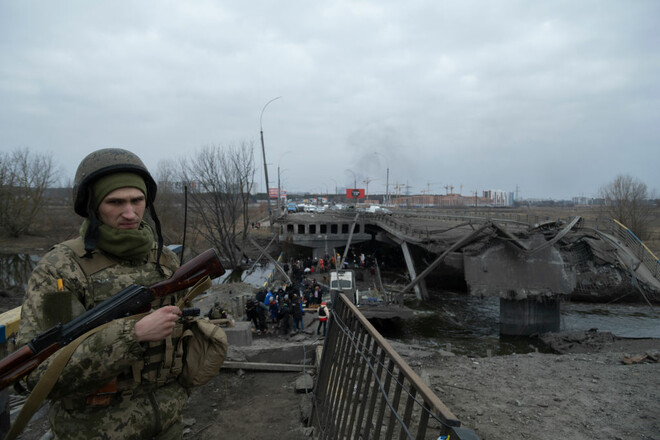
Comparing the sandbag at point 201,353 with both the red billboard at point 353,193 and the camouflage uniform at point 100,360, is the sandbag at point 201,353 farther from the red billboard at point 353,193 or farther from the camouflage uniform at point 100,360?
the red billboard at point 353,193

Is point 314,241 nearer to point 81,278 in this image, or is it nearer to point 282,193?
point 282,193

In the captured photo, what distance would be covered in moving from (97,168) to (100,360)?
1.09 m

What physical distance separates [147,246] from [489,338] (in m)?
21.4

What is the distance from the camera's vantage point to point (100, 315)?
1.85 m

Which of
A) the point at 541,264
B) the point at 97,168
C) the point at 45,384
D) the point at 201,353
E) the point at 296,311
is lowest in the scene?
the point at 296,311

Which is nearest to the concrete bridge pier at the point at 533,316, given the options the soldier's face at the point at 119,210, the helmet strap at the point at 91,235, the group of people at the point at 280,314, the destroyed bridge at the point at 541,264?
the destroyed bridge at the point at 541,264

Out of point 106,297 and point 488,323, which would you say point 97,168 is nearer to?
point 106,297

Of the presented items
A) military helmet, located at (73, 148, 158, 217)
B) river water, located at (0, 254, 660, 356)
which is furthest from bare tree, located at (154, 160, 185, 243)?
military helmet, located at (73, 148, 158, 217)

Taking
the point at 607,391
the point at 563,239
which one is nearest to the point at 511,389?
the point at 607,391

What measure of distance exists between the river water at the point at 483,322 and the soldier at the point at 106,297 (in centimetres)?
1523

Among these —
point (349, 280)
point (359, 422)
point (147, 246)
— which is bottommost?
point (349, 280)

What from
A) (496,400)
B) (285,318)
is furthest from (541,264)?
(496,400)

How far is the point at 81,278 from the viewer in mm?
2025

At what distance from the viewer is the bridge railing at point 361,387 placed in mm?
1812
